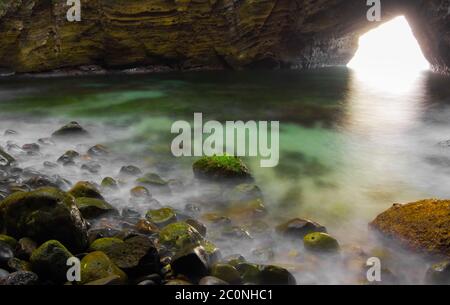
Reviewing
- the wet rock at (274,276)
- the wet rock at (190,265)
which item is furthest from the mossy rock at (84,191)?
the wet rock at (274,276)

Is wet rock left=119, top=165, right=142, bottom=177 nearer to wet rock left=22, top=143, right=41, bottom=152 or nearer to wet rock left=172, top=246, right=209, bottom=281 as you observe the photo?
wet rock left=22, top=143, right=41, bottom=152

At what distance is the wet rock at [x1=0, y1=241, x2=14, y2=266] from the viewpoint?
4.17 meters

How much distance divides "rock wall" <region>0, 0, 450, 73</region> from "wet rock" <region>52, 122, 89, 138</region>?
14231 mm

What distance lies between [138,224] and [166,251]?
82 centimetres

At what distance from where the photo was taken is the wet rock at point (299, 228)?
5.50 metres

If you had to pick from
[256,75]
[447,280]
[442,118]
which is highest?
[256,75]

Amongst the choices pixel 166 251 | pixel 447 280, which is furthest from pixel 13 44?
pixel 447 280

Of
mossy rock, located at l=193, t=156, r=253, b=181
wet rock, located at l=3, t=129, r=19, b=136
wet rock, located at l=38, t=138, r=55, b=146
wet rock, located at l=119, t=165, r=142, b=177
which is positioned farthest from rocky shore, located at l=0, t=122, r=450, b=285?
wet rock, located at l=3, t=129, r=19, b=136

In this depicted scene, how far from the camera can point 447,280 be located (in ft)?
14.3

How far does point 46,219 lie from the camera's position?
462 centimetres

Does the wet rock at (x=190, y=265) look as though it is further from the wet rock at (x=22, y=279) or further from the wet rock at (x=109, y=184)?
the wet rock at (x=109, y=184)

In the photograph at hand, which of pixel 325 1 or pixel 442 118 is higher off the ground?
pixel 325 1

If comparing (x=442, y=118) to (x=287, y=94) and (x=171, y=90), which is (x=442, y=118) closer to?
(x=287, y=94)

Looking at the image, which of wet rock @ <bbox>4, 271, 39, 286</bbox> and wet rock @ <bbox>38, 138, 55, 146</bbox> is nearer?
wet rock @ <bbox>4, 271, 39, 286</bbox>
